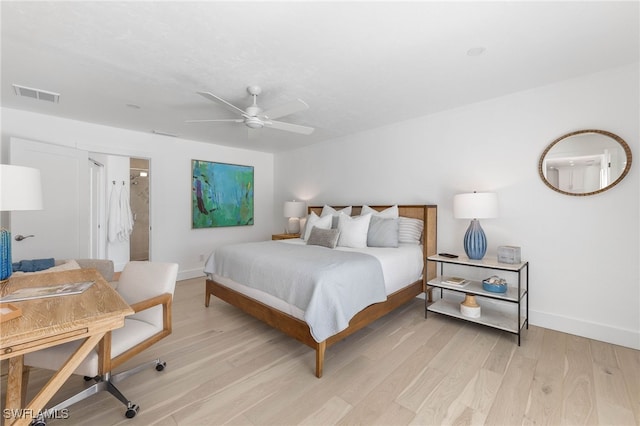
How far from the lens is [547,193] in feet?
9.01

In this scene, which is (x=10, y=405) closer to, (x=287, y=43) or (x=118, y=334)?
(x=118, y=334)

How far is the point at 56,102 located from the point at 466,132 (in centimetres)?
479

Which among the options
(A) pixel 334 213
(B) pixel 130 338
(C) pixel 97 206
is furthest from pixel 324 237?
(C) pixel 97 206

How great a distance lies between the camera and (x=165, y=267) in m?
1.98

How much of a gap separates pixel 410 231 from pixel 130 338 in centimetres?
302

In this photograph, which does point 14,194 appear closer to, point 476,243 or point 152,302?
point 152,302

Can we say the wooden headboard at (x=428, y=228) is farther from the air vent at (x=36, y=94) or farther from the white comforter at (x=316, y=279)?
the air vent at (x=36, y=94)

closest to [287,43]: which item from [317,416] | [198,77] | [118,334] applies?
[198,77]

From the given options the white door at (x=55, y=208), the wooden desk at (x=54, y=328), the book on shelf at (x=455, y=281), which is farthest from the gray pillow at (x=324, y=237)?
the white door at (x=55, y=208)

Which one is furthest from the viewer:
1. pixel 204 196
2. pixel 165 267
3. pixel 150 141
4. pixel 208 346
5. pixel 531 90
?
pixel 204 196

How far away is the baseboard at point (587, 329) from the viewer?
235 centimetres

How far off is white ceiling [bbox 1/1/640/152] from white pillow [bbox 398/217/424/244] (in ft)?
4.79

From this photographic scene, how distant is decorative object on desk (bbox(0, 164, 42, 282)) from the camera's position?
5.05ft

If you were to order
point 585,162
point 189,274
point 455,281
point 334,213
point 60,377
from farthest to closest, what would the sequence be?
point 189,274 < point 334,213 < point 455,281 < point 585,162 < point 60,377
